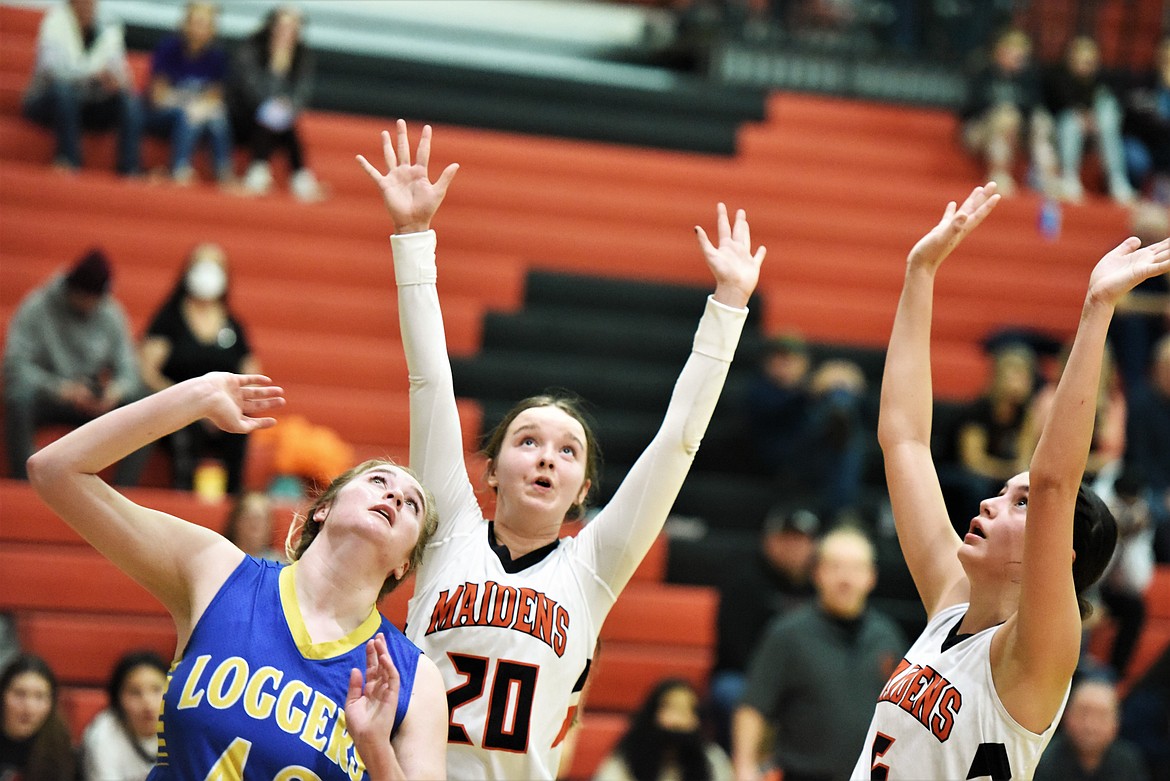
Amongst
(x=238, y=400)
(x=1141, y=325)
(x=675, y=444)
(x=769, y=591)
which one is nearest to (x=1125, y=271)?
(x=675, y=444)

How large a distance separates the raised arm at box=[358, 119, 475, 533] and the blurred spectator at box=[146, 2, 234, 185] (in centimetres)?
603

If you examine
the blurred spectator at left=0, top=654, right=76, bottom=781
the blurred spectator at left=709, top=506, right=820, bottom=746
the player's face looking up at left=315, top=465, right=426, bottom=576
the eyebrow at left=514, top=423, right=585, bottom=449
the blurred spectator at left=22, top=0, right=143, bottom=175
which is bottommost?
the blurred spectator at left=0, top=654, right=76, bottom=781

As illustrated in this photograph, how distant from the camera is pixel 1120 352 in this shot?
9336mm

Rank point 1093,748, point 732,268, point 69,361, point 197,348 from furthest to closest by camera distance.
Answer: point 197,348 < point 69,361 < point 1093,748 < point 732,268

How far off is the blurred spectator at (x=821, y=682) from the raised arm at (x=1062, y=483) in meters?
2.89

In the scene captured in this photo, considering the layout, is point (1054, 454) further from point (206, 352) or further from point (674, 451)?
point (206, 352)

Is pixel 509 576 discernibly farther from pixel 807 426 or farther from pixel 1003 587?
pixel 807 426

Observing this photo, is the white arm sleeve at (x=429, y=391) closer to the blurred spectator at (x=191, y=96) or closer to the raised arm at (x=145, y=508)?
the raised arm at (x=145, y=508)

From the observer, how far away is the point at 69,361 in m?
6.93

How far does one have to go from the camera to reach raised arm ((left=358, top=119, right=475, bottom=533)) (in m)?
3.31

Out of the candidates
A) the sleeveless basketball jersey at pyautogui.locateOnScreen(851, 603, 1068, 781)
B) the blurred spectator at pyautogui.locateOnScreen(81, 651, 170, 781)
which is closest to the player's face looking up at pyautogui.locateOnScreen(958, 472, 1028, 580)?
the sleeveless basketball jersey at pyautogui.locateOnScreen(851, 603, 1068, 781)

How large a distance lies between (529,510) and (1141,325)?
23.0 ft

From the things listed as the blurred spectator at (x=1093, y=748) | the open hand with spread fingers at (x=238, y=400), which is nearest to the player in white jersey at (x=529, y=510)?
the open hand with spread fingers at (x=238, y=400)

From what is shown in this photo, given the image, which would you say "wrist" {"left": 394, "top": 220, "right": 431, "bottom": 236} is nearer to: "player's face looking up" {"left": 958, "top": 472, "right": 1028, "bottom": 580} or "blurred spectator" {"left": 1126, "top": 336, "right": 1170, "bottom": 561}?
"player's face looking up" {"left": 958, "top": 472, "right": 1028, "bottom": 580}
